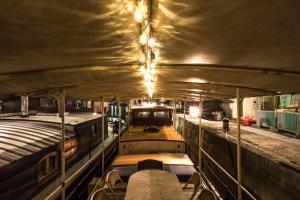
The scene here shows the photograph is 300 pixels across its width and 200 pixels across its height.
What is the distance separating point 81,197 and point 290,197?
6.81 meters

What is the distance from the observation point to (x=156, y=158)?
30.1 ft

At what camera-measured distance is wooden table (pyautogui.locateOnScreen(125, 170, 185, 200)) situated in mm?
4449

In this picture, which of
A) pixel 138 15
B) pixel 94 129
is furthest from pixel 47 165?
pixel 94 129

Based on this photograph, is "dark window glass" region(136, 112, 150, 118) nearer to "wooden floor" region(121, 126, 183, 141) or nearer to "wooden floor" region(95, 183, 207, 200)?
"wooden floor" region(121, 126, 183, 141)

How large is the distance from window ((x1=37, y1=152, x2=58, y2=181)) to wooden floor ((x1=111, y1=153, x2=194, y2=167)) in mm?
2010

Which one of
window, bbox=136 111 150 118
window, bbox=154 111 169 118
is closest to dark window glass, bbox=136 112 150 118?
window, bbox=136 111 150 118

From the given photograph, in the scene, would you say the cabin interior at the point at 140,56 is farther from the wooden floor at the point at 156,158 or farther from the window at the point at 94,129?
the window at the point at 94,129

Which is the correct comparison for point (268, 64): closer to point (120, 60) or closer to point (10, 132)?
point (120, 60)

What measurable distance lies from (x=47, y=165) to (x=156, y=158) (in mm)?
4119

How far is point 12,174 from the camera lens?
191 inches

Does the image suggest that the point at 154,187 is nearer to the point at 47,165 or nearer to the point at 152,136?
the point at 47,165

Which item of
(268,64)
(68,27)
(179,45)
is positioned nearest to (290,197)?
(268,64)

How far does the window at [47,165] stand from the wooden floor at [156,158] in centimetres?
201

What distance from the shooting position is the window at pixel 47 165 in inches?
243
